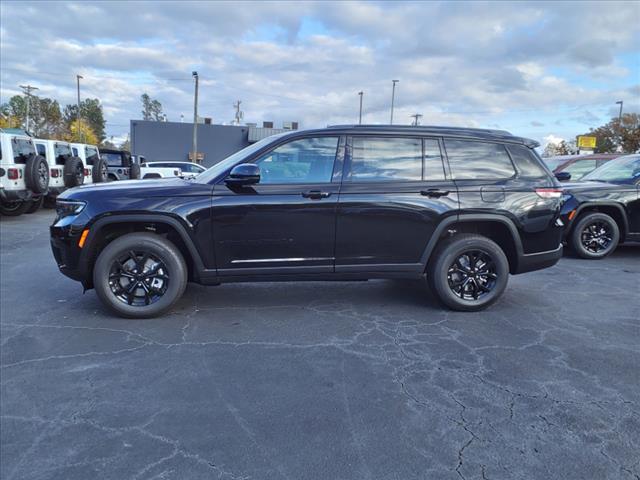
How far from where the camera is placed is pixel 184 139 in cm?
4609

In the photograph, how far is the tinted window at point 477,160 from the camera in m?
4.88

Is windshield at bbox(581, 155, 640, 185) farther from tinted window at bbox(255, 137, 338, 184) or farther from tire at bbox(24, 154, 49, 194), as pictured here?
tire at bbox(24, 154, 49, 194)

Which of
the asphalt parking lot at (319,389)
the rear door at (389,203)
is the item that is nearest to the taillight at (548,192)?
the rear door at (389,203)

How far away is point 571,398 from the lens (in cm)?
317

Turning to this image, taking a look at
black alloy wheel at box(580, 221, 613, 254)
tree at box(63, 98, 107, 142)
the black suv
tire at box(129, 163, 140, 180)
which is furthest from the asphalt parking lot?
Answer: tree at box(63, 98, 107, 142)

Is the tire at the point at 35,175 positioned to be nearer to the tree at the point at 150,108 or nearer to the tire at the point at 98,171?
the tire at the point at 98,171

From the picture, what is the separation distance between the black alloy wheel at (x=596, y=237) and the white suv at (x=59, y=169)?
42.7ft

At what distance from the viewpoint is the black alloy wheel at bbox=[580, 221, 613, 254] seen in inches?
304

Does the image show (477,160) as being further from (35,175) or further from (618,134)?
(618,134)

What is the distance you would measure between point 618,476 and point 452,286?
8.64 ft

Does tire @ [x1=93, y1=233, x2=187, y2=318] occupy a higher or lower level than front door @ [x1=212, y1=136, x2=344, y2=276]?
lower

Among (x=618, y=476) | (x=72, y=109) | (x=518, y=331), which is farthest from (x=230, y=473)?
(x=72, y=109)

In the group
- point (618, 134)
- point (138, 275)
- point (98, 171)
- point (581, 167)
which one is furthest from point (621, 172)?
point (618, 134)

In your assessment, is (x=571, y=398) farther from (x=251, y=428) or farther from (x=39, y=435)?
(x=39, y=435)
